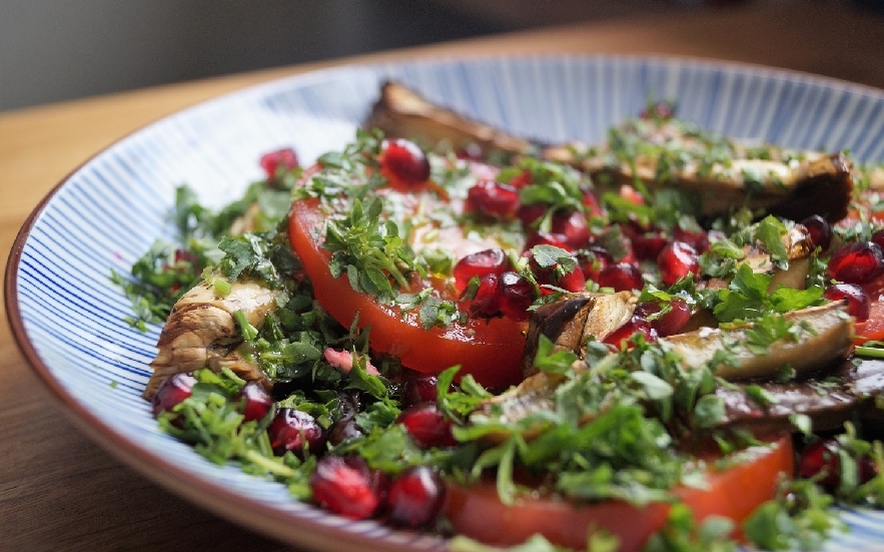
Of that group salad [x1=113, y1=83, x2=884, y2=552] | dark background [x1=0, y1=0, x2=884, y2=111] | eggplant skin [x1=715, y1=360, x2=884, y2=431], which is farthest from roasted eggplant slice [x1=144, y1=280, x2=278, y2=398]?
dark background [x1=0, y1=0, x2=884, y2=111]

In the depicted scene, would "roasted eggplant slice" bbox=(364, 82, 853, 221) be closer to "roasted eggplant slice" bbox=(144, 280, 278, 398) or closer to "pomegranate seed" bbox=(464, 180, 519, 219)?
A: "pomegranate seed" bbox=(464, 180, 519, 219)

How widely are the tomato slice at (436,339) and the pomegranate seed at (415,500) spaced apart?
47 centimetres

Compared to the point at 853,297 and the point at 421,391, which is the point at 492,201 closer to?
the point at 421,391

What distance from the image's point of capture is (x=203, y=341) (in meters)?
1.92

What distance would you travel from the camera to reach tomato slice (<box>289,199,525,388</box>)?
1.98 m

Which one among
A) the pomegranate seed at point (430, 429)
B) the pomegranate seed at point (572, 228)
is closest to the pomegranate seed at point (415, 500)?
the pomegranate seed at point (430, 429)

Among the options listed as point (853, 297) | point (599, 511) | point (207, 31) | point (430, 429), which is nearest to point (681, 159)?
point (853, 297)

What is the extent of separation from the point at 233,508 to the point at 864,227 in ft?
6.07

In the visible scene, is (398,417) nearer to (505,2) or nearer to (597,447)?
(597,447)

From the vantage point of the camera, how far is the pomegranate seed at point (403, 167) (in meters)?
2.60

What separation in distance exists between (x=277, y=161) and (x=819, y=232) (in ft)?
6.04

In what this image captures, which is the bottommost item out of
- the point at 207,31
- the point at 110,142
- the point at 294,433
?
the point at 207,31

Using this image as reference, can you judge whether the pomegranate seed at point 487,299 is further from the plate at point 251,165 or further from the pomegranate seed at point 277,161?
the pomegranate seed at point 277,161

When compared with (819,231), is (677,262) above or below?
below
